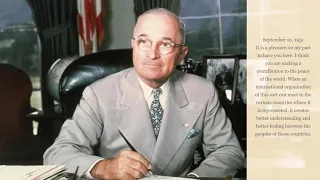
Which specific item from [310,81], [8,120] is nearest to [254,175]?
[310,81]

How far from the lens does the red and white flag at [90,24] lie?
931mm

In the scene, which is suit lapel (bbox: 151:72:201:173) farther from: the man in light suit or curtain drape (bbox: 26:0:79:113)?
curtain drape (bbox: 26:0:79:113)

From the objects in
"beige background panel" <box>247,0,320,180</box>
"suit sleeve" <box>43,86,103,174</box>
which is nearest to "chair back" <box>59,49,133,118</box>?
"suit sleeve" <box>43,86,103,174</box>

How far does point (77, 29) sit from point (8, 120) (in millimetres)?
281

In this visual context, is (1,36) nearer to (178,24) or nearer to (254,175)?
(178,24)

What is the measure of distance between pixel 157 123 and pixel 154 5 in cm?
24

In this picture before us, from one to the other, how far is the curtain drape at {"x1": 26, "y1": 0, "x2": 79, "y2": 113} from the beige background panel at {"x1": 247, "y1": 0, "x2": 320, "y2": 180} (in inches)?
14.8

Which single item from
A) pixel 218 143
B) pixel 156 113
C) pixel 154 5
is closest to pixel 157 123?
pixel 156 113

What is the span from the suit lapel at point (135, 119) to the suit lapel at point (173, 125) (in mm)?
19

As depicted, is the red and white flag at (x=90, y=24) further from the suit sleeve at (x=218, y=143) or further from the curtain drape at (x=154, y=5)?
the suit sleeve at (x=218, y=143)

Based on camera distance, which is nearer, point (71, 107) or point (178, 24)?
point (178, 24)

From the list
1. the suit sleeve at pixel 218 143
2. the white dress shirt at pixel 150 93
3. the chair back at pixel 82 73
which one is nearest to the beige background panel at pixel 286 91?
the suit sleeve at pixel 218 143

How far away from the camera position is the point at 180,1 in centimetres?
89

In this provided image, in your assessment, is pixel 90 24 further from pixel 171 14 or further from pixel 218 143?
pixel 218 143
